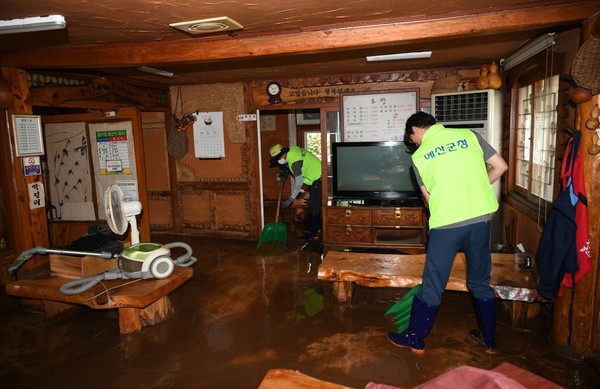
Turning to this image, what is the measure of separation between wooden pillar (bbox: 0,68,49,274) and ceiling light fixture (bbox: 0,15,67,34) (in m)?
1.32

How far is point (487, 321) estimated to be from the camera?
2814 millimetres

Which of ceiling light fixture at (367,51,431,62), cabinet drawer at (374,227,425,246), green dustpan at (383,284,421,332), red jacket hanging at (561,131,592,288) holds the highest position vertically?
ceiling light fixture at (367,51,431,62)

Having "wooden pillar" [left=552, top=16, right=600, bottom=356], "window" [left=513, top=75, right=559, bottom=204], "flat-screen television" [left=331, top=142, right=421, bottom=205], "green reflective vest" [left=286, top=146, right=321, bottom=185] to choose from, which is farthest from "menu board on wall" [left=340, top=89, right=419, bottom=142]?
"wooden pillar" [left=552, top=16, right=600, bottom=356]

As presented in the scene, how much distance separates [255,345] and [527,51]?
Answer: 362 cm

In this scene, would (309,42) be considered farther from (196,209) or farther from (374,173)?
(196,209)

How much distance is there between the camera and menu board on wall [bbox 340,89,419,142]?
5.41 m

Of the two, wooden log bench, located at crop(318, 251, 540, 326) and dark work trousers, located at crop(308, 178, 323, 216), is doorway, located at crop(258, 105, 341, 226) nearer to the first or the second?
dark work trousers, located at crop(308, 178, 323, 216)

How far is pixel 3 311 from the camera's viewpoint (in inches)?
154

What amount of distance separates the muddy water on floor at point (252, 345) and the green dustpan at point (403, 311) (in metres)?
0.08

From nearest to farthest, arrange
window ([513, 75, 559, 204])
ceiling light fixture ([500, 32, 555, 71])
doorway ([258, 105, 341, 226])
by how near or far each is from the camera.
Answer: ceiling light fixture ([500, 32, 555, 71]) → window ([513, 75, 559, 204]) → doorway ([258, 105, 341, 226])

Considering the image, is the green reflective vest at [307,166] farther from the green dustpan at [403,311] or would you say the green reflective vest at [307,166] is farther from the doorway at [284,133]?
the green dustpan at [403,311]

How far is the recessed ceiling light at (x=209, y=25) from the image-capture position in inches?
104

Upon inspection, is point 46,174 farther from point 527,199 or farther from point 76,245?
point 527,199

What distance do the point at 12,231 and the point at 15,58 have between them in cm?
164
